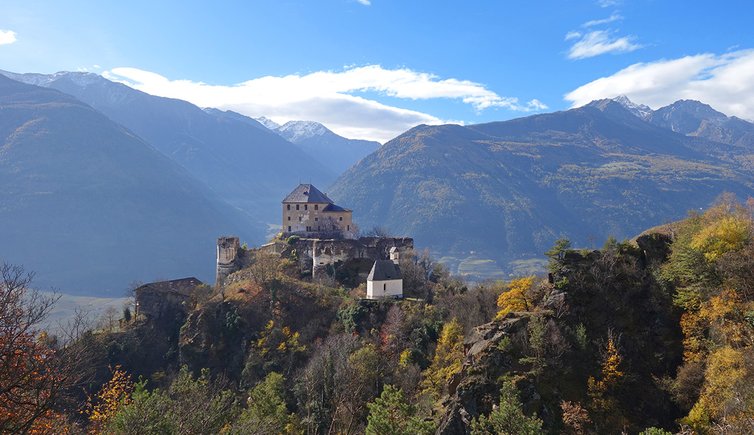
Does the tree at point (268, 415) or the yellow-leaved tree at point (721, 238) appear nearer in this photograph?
the tree at point (268, 415)

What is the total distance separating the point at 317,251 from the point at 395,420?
37.1 meters

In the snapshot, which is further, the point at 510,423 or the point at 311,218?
the point at 311,218

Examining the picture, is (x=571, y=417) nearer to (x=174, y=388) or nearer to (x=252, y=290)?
(x=174, y=388)

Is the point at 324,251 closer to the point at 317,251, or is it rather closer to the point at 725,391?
the point at 317,251

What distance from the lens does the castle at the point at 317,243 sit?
7444cm

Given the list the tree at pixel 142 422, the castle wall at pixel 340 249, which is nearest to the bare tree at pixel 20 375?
the tree at pixel 142 422

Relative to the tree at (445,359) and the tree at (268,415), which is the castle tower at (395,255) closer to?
the tree at (445,359)

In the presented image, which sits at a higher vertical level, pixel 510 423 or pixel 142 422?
pixel 142 422

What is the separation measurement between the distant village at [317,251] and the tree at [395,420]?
22972 mm

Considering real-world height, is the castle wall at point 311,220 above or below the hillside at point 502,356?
above

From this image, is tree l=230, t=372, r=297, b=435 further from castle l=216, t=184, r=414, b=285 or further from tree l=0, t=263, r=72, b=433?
castle l=216, t=184, r=414, b=285

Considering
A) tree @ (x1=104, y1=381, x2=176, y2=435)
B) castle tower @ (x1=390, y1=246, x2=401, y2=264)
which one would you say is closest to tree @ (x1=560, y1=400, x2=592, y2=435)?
tree @ (x1=104, y1=381, x2=176, y2=435)

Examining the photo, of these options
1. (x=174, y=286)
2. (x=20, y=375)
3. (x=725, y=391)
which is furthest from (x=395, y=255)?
(x=20, y=375)

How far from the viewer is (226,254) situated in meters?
83.3
